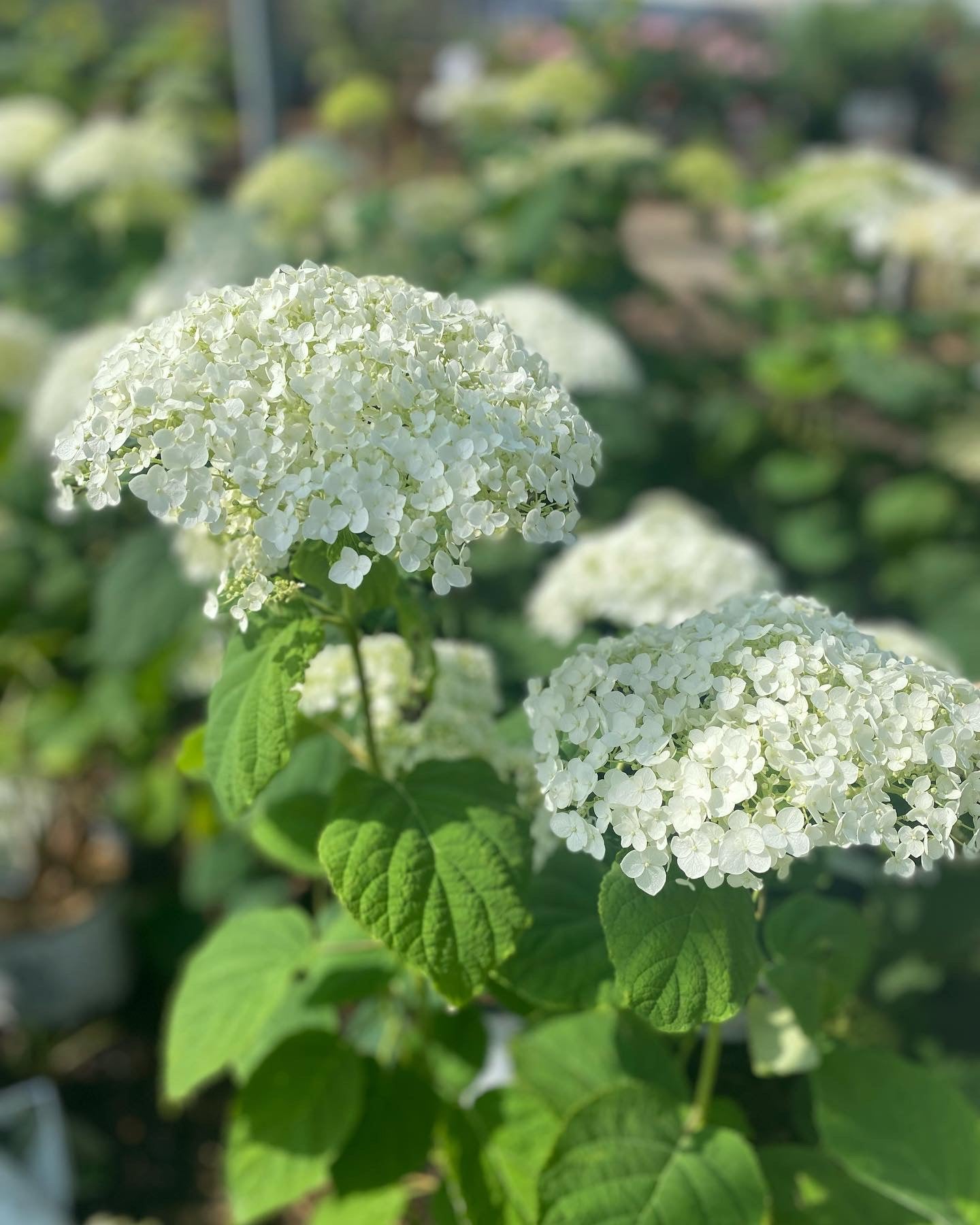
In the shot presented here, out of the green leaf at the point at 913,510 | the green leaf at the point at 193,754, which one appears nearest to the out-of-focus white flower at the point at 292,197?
the green leaf at the point at 913,510

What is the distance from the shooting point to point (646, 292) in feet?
11.7

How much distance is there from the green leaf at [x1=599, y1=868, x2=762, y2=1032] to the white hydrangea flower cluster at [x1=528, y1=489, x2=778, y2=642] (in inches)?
32.5

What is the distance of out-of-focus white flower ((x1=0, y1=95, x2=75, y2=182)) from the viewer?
3.63 meters

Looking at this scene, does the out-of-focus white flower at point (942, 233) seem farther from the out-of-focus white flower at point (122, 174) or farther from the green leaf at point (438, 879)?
the green leaf at point (438, 879)

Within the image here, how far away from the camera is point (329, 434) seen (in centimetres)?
83

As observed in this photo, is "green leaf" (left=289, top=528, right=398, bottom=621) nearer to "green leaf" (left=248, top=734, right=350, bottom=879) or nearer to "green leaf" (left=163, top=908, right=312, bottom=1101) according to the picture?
"green leaf" (left=248, top=734, right=350, bottom=879)

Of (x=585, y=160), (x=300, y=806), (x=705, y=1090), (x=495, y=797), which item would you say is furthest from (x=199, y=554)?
(x=585, y=160)

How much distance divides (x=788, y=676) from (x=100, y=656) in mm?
1941

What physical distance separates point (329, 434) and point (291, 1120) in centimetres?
83

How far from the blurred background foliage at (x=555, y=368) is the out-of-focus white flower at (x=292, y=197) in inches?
0.5

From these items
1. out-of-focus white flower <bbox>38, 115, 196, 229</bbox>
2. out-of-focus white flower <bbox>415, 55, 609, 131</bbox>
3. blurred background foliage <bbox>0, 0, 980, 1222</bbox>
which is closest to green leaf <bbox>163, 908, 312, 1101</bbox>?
blurred background foliage <bbox>0, 0, 980, 1222</bbox>

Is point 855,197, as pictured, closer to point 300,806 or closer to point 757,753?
point 300,806

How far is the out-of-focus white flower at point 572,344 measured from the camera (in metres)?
2.37

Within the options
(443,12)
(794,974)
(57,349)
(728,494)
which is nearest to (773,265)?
(728,494)
